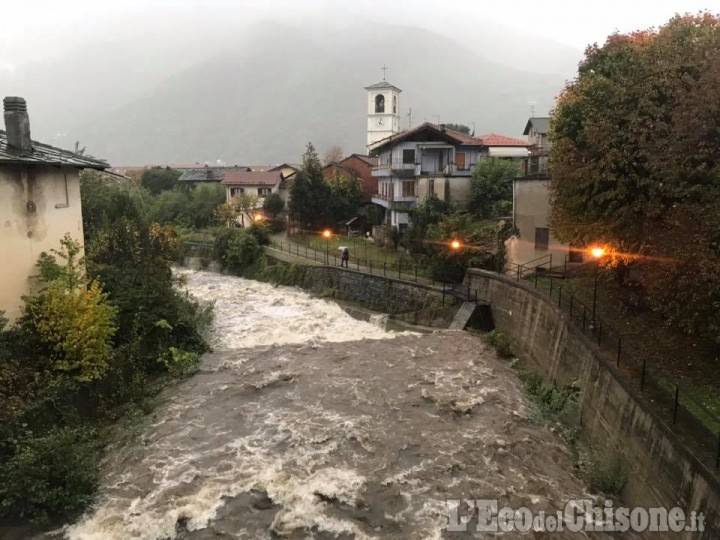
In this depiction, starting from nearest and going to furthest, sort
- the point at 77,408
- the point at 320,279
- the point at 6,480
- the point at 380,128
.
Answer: the point at 6,480 < the point at 77,408 < the point at 320,279 < the point at 380,128

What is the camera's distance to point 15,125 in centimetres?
1644

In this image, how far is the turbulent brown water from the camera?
11.7 m

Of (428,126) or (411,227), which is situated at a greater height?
(428,126)

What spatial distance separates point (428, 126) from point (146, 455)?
1312 inches

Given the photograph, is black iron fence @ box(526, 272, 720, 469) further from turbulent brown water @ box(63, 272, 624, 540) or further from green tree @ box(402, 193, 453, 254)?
green tree @ box(402, 193, 453, 254)

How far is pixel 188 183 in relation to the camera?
71.2 meters

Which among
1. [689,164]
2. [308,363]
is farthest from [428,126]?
[689,164]

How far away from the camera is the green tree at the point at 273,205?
51.1m

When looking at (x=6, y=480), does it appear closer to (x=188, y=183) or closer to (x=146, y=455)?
(x=146, y=455)

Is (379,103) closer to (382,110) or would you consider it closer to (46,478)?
(382,110)

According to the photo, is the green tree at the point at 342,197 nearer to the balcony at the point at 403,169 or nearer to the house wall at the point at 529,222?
the balcony at the point at 403,169

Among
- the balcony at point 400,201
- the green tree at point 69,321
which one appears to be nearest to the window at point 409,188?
the balcony at point 400,201

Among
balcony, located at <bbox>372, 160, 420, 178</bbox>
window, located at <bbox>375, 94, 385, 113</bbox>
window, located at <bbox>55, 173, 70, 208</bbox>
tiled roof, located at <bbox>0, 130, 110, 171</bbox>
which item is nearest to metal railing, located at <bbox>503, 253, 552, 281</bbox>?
balcony, located at <bbox>372, 160, 420, 178</bbox>

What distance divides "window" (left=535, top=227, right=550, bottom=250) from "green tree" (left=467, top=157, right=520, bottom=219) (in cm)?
845
